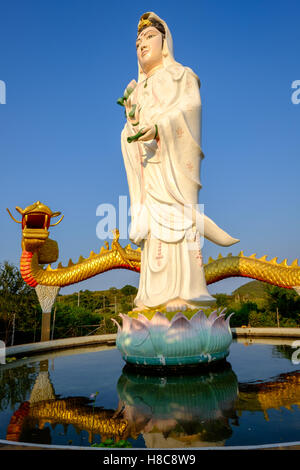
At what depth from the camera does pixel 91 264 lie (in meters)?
10.3

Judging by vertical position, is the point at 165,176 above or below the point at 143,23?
below

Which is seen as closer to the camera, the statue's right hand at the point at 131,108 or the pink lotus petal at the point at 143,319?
the pink lotus petal at the point at 143,319

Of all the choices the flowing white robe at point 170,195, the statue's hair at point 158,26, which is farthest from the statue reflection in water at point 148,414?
the statue's hair at point 158,26

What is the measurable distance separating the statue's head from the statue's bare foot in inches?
197

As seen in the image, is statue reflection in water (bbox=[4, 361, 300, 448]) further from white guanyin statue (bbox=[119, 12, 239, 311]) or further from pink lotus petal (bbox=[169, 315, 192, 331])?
white guanyin statue (bbox=[119, 12, 239, 311])

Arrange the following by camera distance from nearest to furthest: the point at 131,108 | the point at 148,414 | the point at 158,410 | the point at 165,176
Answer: the point at 148,414, the point at 158,410, the point at 165,176, the point at 131,108

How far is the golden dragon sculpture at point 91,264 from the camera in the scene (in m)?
9.13

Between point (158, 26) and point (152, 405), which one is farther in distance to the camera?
point (158, 26)

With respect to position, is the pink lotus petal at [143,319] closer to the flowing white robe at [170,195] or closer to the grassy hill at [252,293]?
the flowing white robe at [170,195]

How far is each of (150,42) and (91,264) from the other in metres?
6.16

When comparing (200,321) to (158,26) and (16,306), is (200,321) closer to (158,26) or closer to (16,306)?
(158,26)

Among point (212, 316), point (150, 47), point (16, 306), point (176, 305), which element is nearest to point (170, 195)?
point (176, 305)

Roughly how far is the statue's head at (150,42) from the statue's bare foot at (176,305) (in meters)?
5.02
